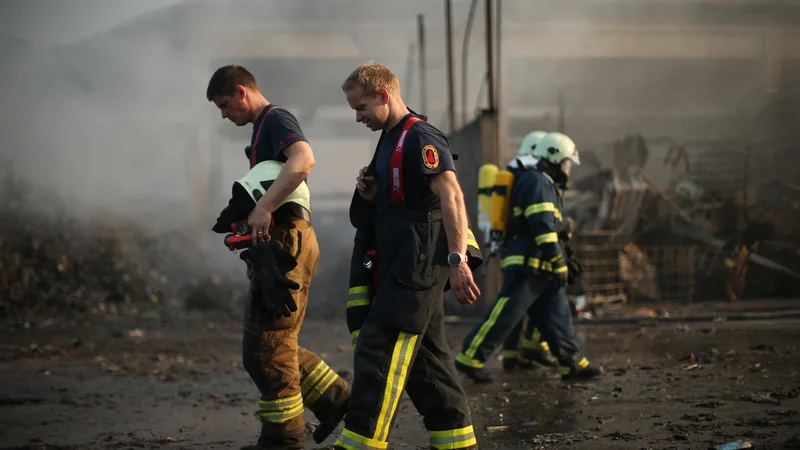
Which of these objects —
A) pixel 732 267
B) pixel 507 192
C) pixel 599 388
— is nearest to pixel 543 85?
pixel 732 267

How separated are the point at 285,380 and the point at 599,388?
2606 millimetres

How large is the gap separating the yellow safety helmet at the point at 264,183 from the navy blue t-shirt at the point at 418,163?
0.69 meters

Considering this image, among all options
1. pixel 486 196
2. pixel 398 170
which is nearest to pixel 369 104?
pixel 398 170

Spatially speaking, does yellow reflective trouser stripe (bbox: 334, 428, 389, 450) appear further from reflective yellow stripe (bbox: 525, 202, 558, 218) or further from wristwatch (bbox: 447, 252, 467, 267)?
reflective yellow stripe (bbox: 525, 202, 558, 218)

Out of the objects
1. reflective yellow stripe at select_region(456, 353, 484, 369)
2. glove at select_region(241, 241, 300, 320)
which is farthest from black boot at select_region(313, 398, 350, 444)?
reflective yellow stripe at select_region(456, 353, 484, 369)

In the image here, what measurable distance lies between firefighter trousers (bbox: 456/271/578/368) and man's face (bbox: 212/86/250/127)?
2.64 meters

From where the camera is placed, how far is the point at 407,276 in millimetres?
3236

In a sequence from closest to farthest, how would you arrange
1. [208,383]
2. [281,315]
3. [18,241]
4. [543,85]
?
[281,315] → [208,383] → [18,241] → [543,85]

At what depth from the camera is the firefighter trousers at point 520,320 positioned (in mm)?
6125

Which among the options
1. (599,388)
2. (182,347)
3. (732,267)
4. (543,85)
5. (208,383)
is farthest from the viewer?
(543,85)

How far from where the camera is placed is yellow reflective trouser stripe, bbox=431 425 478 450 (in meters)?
3.30

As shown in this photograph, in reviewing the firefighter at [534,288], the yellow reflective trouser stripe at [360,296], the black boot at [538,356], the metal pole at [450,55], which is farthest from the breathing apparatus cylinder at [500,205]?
the metal pole at [450,55]

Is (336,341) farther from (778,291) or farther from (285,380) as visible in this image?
(778,291)

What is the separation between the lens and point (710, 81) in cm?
1941
